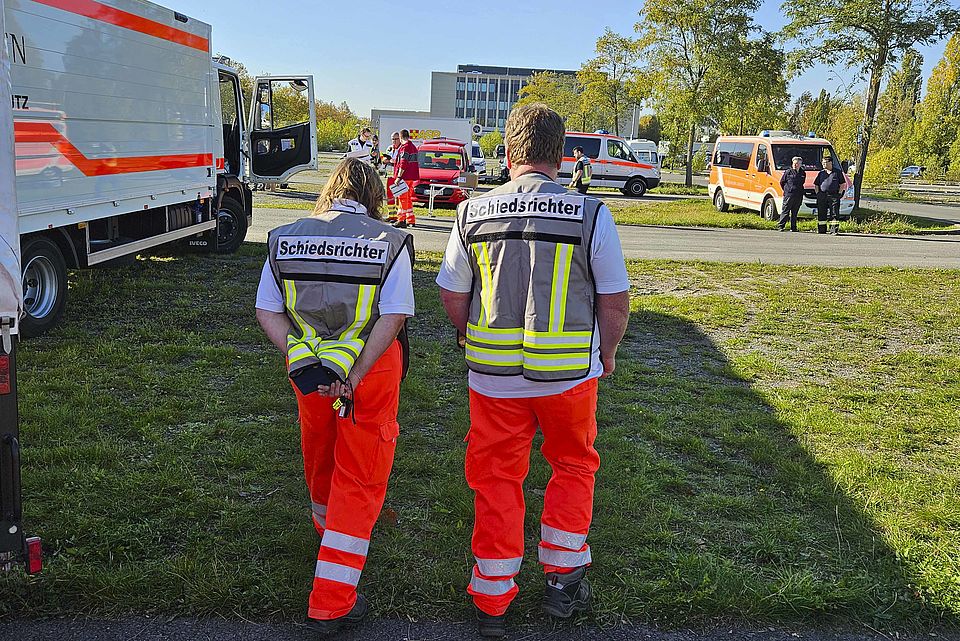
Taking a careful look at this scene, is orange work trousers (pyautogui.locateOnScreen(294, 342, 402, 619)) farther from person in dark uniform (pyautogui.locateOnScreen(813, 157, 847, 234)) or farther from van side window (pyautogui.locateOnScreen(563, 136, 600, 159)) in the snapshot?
van side window (pyautogui.locateOnScreen(563, 136, 600, 159))

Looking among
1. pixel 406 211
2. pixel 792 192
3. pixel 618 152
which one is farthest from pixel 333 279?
pixel 618 152

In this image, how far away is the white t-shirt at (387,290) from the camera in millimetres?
3098

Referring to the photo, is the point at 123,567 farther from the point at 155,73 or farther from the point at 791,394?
the point at 155,73

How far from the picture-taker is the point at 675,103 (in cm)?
3158

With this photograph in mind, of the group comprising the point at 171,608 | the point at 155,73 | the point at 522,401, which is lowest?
the point at 171,608

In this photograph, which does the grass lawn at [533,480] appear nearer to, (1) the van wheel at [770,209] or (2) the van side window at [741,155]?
(1) the van wheel at [770,209]

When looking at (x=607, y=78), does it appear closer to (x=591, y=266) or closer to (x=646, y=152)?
(x=646, y=152)

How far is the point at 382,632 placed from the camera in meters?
3.07

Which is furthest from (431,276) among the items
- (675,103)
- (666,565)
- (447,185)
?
(675,103)

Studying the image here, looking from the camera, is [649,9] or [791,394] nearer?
[791,394]

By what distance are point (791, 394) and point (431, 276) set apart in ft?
18.5

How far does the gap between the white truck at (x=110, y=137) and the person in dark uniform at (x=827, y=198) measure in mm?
12877

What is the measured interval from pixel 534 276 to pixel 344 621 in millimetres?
1453

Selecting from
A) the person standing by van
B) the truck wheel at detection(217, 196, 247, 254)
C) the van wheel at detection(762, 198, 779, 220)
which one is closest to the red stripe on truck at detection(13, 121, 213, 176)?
the truck wheel at detection(217, 196, 247, 254)
